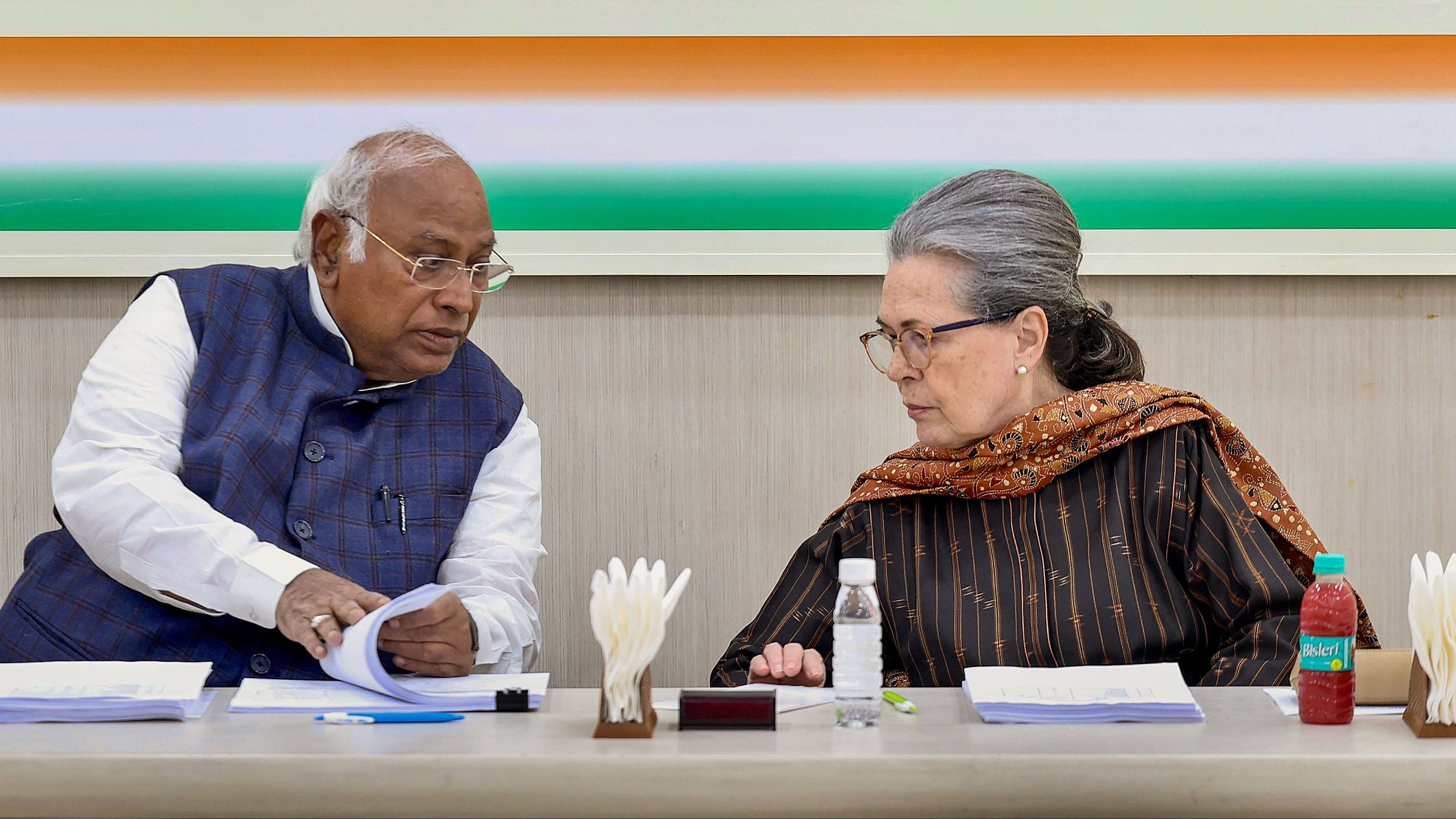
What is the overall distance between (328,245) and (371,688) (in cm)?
81

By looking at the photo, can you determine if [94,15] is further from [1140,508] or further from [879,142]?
[1140,508]

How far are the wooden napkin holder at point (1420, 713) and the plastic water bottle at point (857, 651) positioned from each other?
0.49m

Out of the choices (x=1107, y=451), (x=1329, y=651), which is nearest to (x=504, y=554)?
(x=1107, y=451)

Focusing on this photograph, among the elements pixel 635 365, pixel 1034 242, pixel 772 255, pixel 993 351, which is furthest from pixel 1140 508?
pixel 635 365

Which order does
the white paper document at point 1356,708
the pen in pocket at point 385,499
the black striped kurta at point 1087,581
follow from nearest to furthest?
the white paper document at point 1356,708, the black striped kurta at point 1087,581, the pen in pocket at point 385,499

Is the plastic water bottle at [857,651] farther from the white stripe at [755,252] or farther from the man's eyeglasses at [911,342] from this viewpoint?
the white stripe at [755,252]

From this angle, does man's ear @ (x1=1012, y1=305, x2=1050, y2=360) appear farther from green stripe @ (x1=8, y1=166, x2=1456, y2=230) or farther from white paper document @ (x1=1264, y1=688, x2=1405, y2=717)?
white paper document @ (x1=1264, y1=688, x2=1405, y2=717)

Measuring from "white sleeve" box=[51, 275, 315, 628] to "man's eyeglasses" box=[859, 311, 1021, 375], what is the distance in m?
0.91

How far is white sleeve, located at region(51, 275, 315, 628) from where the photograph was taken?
1604 mm

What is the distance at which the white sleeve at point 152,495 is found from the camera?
1604 mm

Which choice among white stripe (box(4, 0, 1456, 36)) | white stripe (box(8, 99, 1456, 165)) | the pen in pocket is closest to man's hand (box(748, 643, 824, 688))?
the pen in pocket

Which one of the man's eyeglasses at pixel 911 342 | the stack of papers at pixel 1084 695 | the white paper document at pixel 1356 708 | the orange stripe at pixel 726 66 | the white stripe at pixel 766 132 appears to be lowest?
the white paper document at pixel 1356 708

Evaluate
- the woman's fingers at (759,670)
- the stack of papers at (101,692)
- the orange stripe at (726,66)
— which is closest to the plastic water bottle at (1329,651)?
the woman's fingers at (759,670)

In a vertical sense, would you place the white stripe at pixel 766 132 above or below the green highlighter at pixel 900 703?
above
